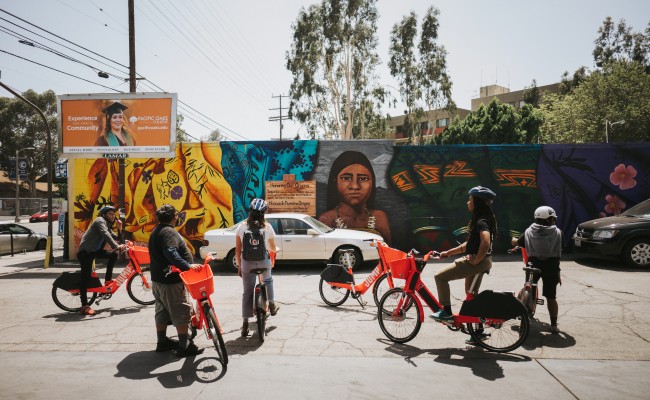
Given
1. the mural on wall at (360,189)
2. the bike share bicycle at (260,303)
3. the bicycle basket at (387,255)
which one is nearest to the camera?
the bike share bicycle at (260,303)

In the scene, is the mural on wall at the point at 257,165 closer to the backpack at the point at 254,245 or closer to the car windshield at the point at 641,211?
the backpack at the point at 254,245

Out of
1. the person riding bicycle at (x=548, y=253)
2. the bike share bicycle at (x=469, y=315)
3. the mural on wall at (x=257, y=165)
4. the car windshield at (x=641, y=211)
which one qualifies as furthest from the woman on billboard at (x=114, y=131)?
the car windshield at (x=641, y=211)

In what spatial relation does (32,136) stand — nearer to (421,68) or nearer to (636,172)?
(421,68)

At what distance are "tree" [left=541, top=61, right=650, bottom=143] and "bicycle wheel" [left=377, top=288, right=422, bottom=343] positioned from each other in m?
Answer: 42.4

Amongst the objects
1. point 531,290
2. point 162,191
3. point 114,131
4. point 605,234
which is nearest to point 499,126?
point 605,234

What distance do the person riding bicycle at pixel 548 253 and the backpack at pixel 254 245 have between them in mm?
3320

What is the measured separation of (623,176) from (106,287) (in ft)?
47.8

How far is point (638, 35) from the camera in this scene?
45.3m

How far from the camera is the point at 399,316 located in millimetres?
5441

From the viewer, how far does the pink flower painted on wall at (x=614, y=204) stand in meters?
13.8

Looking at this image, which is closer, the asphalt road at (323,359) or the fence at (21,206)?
Answer: the asphalt road at (323,359)

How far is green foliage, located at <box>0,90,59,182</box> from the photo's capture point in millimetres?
51844

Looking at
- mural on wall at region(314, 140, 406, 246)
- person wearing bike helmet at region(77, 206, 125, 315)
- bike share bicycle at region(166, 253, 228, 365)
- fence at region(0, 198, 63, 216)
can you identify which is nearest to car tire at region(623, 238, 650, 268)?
mural on wall at region(314, 140, 406, 246)

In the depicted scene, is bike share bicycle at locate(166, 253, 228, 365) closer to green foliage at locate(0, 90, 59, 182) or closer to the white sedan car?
the white sedan car
